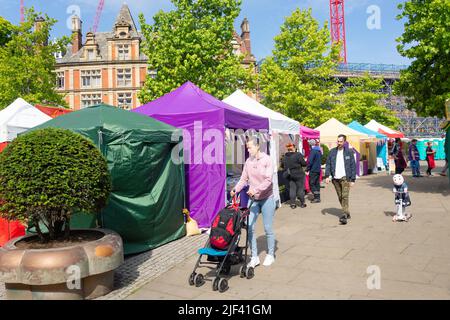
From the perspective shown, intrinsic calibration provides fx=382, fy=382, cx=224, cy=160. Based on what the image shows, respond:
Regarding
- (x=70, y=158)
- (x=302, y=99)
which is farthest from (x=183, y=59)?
(x=70, y=158)

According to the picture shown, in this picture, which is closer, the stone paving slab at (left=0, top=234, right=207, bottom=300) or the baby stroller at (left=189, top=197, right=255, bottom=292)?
the baby stroller at (left=189, top=197, right=255, bottom=292)

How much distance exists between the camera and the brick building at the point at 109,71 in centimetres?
4762

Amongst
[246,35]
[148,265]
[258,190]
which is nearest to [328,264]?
[258,190]

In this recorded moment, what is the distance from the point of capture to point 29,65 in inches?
838

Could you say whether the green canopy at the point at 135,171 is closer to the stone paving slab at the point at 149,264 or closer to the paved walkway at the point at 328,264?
the stone paving slab at the point at 149,264

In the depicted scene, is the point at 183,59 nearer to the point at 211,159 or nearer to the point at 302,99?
the point at 302,99

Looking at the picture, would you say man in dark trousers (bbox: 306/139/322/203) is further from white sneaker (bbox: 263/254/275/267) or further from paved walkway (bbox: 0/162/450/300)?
white sneaker (bbox: 263/254/275/267)

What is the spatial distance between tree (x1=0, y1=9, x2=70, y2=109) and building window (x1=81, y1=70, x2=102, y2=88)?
2557cm

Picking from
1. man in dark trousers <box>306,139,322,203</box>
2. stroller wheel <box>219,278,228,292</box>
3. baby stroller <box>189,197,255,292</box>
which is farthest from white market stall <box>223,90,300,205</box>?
stroller wheel <box>219,278,228,292</box>

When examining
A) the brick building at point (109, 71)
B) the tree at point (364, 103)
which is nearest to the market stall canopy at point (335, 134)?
the tree at point (364, 103)

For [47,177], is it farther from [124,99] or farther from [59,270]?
[124,99]

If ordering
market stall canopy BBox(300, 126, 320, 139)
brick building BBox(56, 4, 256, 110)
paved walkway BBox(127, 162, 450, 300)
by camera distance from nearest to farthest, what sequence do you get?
paved walkway BBox(127, 162, 450, 300) < market stall canopy BBox(300, 126, 320, 139) < brick building BBox(56, 4, 256, 110)

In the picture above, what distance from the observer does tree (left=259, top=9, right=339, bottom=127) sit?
90.6 feet

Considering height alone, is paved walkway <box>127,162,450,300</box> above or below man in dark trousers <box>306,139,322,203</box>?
below
